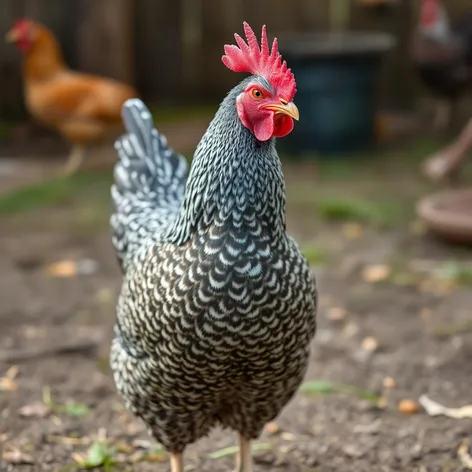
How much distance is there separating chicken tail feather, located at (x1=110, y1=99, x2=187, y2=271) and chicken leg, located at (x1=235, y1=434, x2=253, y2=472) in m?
0.78

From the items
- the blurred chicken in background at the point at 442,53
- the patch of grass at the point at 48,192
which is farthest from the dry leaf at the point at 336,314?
the blurred chicken in background at the point at 442,53

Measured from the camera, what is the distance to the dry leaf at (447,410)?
3.28m

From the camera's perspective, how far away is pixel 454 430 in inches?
124

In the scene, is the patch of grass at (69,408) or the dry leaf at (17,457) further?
the patch of grass at (69,408)

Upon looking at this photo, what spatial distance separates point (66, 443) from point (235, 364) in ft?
3.83

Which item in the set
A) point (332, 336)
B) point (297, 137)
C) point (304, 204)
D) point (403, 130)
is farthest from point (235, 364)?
point (403, 130)

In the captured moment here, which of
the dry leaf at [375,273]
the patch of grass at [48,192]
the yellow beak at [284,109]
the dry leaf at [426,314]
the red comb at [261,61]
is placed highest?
the red comb at [261,61]

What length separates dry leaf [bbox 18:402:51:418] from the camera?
3340 millimetres

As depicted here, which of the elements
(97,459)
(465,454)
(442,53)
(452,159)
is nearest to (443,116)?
(442,53)

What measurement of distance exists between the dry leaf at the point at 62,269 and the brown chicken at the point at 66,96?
2.11 meters

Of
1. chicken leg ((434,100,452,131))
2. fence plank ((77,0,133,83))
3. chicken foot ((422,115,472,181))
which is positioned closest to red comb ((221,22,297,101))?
chicken foot ((422,115,472,181))

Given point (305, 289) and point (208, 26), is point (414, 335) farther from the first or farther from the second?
point (208, 26)

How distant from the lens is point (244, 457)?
2.85 metres

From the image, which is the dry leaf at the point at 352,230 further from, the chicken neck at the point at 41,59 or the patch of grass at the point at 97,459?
the chicken neck at the point at 41,59
